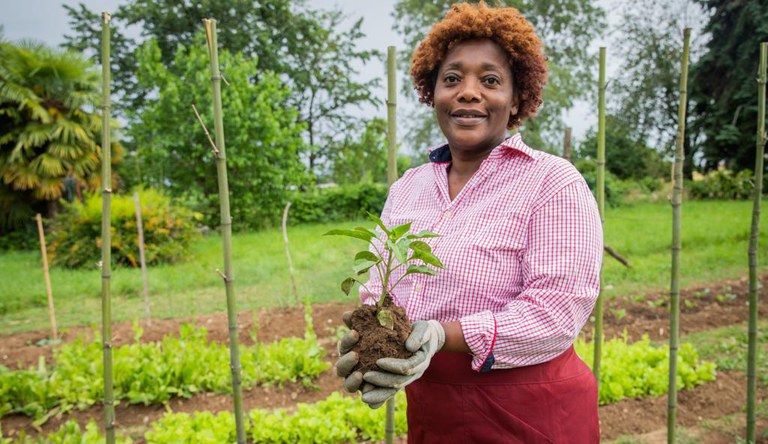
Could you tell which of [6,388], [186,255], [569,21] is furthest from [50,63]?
[569,21]

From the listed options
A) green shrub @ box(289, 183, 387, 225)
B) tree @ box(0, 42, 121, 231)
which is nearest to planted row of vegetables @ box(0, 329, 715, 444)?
tree @ box(0, 42, 121, 231)

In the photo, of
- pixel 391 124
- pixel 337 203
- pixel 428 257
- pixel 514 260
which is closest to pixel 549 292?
pixel 514 260

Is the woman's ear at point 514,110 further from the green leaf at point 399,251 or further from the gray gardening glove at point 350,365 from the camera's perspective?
the gray gardening glove at point 350,365

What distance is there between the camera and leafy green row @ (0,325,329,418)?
3658mm

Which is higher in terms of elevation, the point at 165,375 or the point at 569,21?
the point at 569,21

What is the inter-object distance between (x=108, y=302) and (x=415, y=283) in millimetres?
1102

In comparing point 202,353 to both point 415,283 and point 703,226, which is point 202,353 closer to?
point 415,283

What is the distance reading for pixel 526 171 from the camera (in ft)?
4.86

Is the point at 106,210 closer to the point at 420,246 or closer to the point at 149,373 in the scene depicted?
the point at 420,246

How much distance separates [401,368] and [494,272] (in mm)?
356

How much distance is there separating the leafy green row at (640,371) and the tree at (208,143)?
11.1 metres

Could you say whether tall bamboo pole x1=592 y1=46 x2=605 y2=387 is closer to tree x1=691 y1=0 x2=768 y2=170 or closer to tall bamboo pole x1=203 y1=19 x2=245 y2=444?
tall bamboo pole x1=203 y1=19 x2=245 y2=444

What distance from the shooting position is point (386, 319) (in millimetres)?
1276

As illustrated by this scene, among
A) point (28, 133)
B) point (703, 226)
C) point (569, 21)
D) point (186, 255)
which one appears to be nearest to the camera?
point (186, 255)
